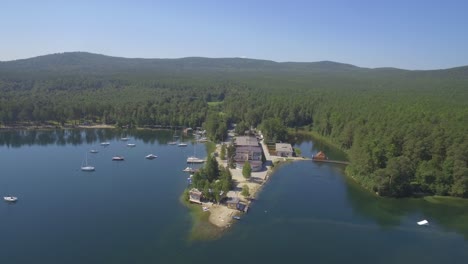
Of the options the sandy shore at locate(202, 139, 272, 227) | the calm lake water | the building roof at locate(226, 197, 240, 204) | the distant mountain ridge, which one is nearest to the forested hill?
the distant mountain ridge

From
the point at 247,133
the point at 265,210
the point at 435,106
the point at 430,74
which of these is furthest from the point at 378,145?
the point at 430,74

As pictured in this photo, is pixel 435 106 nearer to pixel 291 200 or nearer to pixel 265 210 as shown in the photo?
pixel 291 200

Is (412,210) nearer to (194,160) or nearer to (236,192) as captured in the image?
(236,192)

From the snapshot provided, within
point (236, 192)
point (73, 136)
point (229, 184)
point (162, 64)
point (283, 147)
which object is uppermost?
point (162, 64)

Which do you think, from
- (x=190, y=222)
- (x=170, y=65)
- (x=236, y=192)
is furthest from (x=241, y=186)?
(x=170, y=65)

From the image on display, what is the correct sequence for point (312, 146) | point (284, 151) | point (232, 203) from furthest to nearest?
point (312, 146)
point (284, 151)
point (232, 203)
